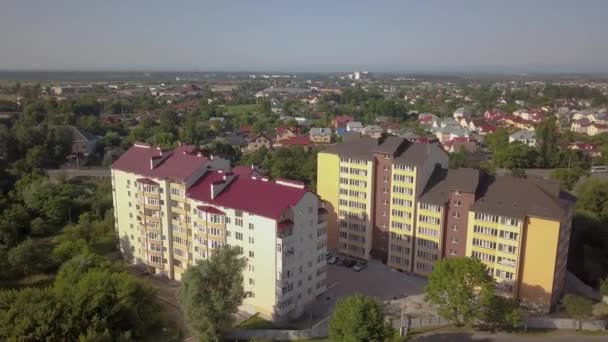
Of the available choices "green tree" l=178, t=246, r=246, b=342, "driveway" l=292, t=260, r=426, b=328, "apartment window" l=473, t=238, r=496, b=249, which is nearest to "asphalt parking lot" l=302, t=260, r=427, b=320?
"driveway" l=292, t=260, r=426, b=328

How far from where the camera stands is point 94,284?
28359mm

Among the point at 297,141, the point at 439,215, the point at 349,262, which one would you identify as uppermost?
the point at 439,215

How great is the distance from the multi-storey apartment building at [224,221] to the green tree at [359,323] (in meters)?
5.98

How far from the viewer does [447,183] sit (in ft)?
135

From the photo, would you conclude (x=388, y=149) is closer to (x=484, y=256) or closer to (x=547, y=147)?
(x=484, y=256)

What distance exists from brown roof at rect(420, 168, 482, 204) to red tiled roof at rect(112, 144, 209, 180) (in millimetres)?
19581

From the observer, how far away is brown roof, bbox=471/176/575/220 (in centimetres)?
3528

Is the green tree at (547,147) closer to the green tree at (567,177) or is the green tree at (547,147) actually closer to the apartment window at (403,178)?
the green tree at (567,177)

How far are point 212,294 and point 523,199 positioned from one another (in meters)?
24.1

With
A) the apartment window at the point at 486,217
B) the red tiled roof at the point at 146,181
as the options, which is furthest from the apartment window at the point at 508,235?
the red tiled roof at the point at 146,181

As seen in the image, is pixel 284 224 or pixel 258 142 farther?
pixel 258 142

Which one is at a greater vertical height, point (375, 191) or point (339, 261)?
point (375, 191)

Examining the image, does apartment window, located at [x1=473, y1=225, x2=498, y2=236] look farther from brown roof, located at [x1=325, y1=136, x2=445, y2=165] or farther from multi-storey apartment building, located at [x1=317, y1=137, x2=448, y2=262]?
brown roof, located at [x1=325, y1=136, x2=445, y2=165]

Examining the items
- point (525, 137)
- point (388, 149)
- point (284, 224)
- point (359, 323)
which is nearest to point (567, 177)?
point (388, 149)
